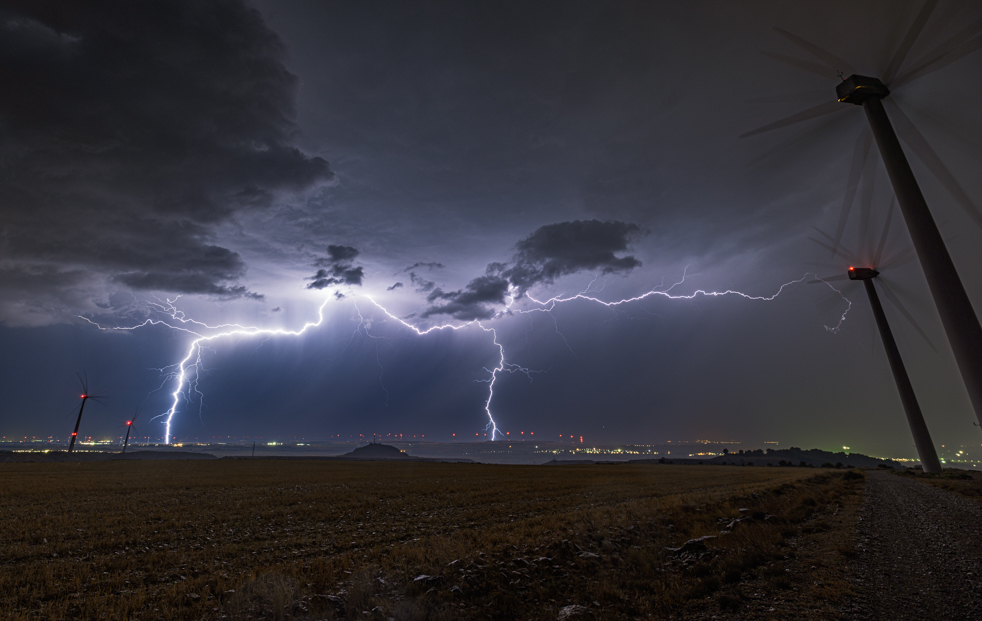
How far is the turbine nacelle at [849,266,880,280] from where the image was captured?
56312 millimetres

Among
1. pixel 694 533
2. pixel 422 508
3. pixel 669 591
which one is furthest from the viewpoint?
pixel 422 508

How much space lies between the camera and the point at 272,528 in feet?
54.3

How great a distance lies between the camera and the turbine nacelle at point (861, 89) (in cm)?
2072

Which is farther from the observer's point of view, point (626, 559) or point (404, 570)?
point (626, 559)

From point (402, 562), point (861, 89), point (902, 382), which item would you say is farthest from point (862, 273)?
point (402, 562)

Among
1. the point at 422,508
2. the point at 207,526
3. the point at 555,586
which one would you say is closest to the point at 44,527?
the point at 207,526

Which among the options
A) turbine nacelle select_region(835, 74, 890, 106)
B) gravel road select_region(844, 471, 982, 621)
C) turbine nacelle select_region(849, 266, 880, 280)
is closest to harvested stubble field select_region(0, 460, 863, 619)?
gravel road select_region(844, 471, 982, 621)

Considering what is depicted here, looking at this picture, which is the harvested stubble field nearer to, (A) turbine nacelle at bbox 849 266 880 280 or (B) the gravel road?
(B) the gravel road

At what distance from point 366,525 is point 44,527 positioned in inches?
509

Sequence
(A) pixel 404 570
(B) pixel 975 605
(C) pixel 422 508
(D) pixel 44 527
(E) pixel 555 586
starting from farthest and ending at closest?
(C) pixel 422 508 < (D) pixel 44 527 < (A) pixel 404 570 < (E) pixel 555 586 < (B) pixel 975 605

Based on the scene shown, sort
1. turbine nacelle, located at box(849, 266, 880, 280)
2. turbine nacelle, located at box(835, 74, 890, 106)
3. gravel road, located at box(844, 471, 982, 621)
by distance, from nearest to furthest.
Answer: gravel road, located at box(844, 471, 982, 621) → turbine nacelle, located at box(835, 74, 890, 106) → turbine nacelle, located at box(849, 266, 880, 280)

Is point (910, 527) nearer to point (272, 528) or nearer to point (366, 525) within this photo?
point (366, 525)

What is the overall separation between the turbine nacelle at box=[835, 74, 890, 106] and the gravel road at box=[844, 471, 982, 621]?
2022 centimetres

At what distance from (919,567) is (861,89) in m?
23.1
